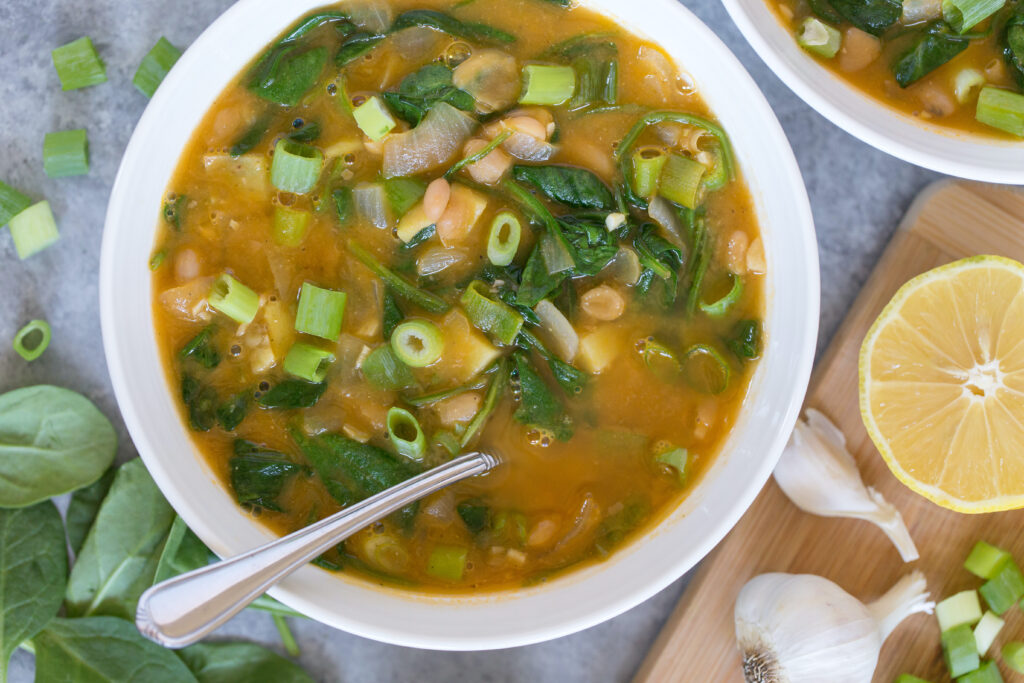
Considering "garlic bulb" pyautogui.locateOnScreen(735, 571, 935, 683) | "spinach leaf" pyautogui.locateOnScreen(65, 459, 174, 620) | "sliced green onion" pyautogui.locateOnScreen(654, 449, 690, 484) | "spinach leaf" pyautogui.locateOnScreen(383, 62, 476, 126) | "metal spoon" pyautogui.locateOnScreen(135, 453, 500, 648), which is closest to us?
"metal spoon" pyautogui.locateOnScreen(135, 453, 500, 648)

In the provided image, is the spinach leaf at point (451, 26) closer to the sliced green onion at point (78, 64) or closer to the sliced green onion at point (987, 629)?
the sliced green onion at point (78, 64)

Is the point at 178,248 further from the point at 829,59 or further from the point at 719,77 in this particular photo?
the point at 829,59

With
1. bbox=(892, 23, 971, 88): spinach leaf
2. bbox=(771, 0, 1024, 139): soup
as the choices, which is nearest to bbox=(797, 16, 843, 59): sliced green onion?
bbox=(771, 0, 1024, 139): soup

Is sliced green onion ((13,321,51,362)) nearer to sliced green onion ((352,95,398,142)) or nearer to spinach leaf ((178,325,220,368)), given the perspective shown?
spinach leaf ((178,325,220,368))

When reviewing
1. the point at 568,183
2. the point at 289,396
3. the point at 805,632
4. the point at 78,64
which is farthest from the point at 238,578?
the point at 78,64

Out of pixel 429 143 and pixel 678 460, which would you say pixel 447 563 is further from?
pixel 429 143

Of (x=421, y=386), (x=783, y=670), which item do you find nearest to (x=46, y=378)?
(x=421, y=386)
